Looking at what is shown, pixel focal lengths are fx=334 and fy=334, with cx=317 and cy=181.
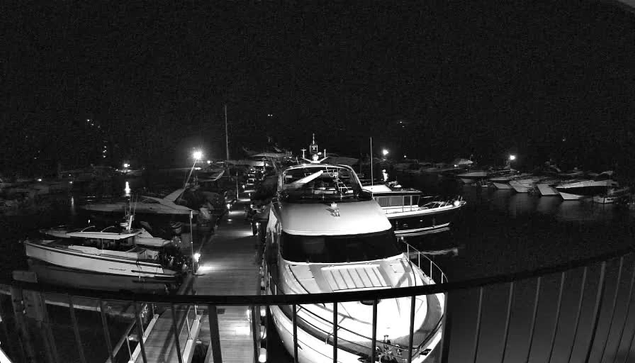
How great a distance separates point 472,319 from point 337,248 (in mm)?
8011

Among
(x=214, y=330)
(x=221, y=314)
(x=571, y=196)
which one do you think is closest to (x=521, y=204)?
(x=571, y=196)

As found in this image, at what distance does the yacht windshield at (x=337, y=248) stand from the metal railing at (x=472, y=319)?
108cm

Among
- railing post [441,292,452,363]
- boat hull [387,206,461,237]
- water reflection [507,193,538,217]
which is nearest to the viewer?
railing post [441,292,452,363]

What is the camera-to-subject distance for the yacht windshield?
7.13 metres

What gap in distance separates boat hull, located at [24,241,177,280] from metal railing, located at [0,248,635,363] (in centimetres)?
202

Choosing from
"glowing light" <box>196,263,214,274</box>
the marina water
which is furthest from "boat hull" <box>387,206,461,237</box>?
"glowing light" <box>196,263,214,274</box>

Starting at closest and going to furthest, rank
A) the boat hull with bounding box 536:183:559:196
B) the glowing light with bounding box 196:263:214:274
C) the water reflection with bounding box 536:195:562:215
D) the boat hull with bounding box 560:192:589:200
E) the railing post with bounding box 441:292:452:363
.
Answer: the railing post with bounding box 441:292:452:363
the glowing light with bounding box 196:263:214:274
the water reflection with bounding box 536:195:562:215
the boat hull with bounding box 560:192:589:200
the boat hull with bounding box 536:183:559:196

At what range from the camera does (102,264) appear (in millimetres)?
13891

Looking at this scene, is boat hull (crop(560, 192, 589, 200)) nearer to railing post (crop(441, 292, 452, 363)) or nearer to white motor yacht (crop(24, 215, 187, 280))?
white motor yacht (crop(24, 215, 187, 280))

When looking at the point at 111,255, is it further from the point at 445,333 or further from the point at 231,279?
the point at 445,333

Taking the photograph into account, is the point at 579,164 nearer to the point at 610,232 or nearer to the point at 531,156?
the point at 531,156

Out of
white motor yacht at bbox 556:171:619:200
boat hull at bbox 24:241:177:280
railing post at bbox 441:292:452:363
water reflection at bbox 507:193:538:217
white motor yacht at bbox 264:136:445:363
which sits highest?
railing post at bbox 441:292:452:363

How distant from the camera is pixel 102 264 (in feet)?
45.6

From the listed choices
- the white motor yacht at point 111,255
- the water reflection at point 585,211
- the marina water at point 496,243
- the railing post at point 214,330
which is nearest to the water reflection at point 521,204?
the marina water at point 496,243
